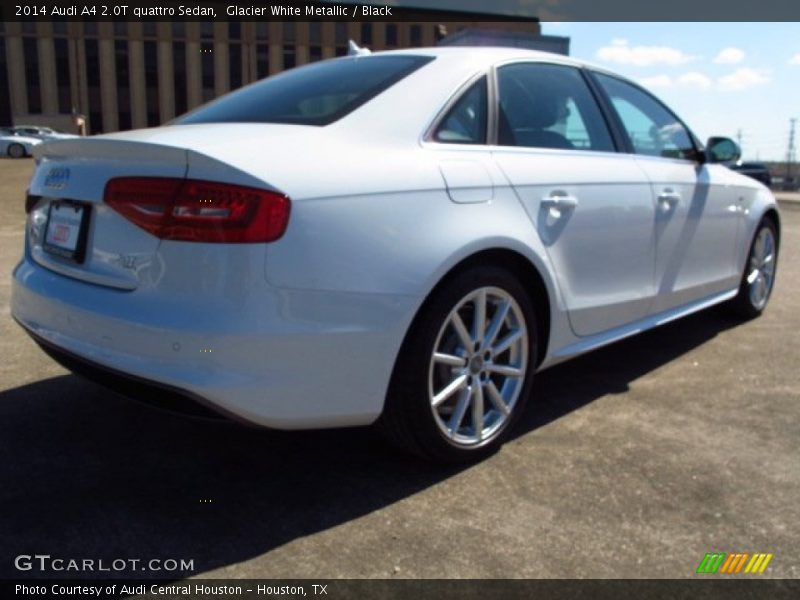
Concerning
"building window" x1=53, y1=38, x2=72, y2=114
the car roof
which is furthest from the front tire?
"building window" x1=53, y1=38, x2=72, y2=114

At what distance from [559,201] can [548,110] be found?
1.68 ft

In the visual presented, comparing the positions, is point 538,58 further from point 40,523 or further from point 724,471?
point 40,523

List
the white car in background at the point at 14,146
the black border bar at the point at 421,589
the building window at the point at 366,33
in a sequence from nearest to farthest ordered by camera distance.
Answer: the black border bar at the point at 421,589
the white car in background at the point at 14,146
the building window at the point at 366,33

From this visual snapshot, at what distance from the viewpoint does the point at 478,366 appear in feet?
9.16

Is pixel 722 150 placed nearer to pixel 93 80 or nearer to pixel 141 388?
pixel 141 388

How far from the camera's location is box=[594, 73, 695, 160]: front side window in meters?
3.77

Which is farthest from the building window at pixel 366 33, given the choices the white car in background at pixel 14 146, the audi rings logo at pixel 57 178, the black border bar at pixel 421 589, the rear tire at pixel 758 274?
the black border bar at pixel 421 589

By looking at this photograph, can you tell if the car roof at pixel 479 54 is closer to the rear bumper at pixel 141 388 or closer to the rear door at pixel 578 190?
the rear door at pixel 578 190

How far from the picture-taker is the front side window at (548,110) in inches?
120

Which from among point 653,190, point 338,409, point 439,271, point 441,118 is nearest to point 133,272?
point 338,409

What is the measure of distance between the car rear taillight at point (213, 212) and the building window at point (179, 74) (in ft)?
213

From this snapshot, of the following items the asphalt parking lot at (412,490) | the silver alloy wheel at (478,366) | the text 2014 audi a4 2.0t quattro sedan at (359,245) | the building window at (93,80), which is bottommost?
the asphalt parking lot at (412,490)

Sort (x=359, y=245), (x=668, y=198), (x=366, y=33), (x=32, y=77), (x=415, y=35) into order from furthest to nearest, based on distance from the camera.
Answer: (x=366, y=33) < (x=415, y=35) < (x=32, y=77) < (x=668, y=198) < (x=359, y=245)

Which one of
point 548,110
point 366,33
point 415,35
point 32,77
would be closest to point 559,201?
point 548,110
